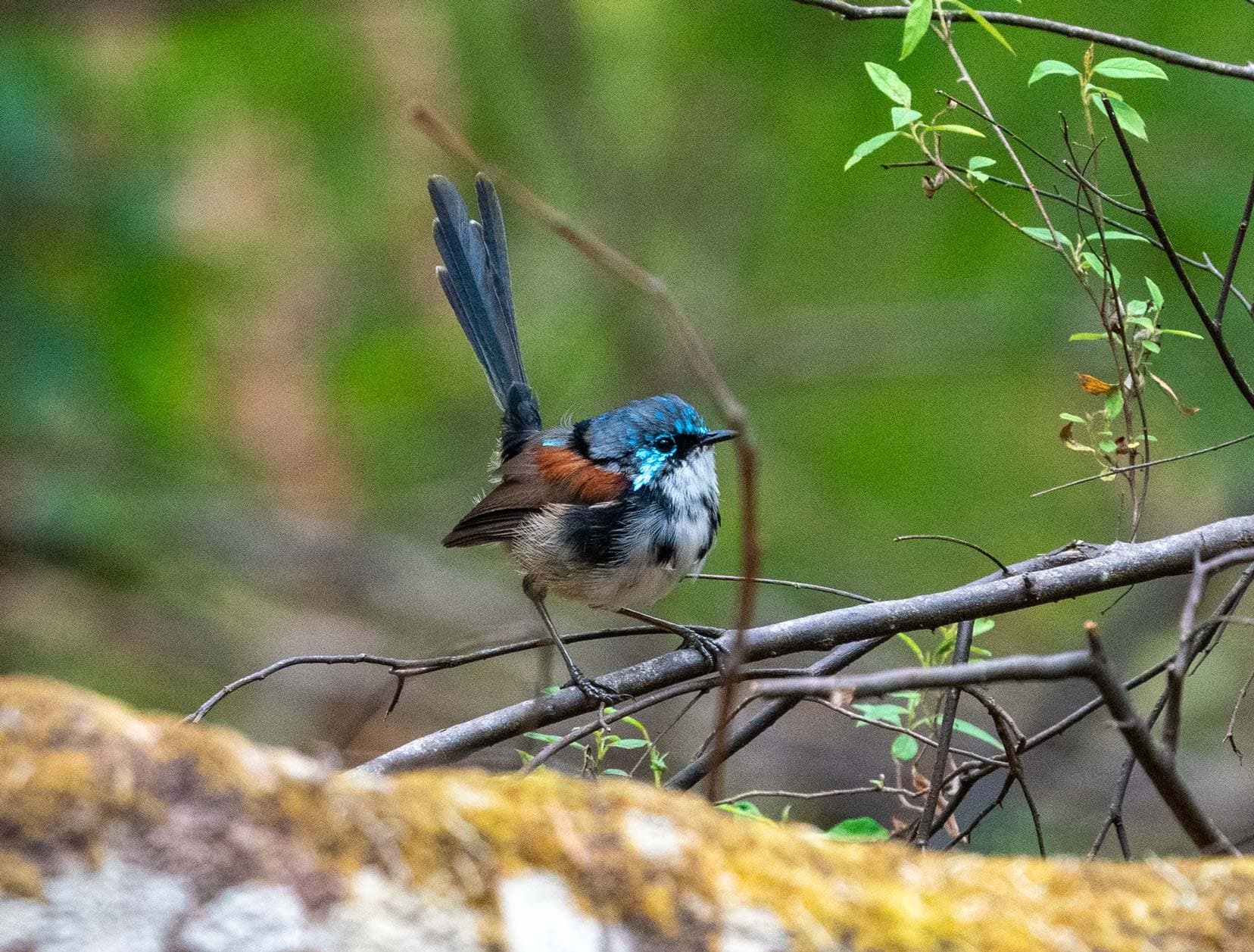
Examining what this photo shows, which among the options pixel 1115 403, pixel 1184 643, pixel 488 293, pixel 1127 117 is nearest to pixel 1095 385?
pixel 1115 403

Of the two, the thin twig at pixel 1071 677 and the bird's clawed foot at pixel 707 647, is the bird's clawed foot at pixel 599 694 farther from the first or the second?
the thin twig at pixel 1071 677

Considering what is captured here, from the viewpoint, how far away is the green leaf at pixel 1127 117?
2.88m

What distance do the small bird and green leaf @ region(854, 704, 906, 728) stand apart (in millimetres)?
889

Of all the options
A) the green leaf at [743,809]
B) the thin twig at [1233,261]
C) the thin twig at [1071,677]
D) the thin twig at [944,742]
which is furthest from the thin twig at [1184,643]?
the thin twig at [1233,261]

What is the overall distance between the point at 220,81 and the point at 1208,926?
901 centimetres

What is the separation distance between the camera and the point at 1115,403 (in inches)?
127

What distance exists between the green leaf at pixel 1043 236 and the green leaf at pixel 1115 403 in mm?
409

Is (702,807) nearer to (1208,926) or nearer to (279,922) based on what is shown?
(279,922)

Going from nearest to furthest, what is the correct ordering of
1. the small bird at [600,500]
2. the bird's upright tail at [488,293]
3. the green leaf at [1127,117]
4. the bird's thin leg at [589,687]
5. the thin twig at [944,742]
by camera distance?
the thin twig at [944,742], the green leaf at [1127,117], the bird's thin leg at [589,687], the small bird at [600,500], the bird's upright tail at [488,293]

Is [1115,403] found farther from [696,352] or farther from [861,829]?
[696,352]

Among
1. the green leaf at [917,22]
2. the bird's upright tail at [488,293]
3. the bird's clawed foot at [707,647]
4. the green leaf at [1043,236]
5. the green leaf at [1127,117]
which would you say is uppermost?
the green leaf at [917,22]

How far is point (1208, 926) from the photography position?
171 centimetres

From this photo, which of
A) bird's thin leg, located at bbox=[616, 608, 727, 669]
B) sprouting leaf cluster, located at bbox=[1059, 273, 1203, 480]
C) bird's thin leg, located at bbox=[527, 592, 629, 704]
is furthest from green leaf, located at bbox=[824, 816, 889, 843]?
sprouting leaf cluster, located at bbox=[1059, 273, 1203, 480]

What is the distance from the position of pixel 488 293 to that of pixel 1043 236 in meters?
2.79
